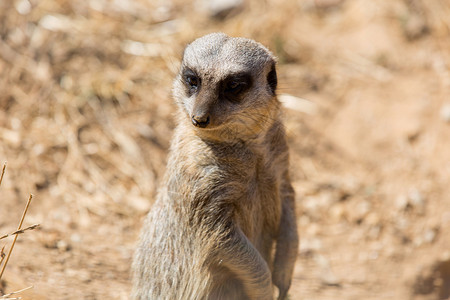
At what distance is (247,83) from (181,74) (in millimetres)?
359

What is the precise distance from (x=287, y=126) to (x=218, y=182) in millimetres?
2680

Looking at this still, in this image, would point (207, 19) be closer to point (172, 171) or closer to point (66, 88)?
point (66, 88)

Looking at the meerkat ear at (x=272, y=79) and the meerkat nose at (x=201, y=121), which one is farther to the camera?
the meerkat ear at (x=272, y=79)

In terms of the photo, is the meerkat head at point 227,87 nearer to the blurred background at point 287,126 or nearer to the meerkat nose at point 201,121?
the meerkat nose at point 201,121

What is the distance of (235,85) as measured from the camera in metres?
2.76

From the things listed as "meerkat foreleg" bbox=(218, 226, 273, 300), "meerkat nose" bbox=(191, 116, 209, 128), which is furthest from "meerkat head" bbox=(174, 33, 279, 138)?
"meerkat foreleg" bbox=(218, 226, 273, 300)

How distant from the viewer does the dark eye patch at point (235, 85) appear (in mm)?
2725

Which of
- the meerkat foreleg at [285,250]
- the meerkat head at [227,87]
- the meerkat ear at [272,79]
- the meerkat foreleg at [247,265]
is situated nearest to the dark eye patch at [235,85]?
the meerkat head at [227,87]

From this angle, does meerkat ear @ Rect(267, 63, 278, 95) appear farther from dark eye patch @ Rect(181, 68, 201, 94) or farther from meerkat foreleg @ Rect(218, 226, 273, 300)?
meerkat foreleg @ Rect(218, 226, 273, 300)

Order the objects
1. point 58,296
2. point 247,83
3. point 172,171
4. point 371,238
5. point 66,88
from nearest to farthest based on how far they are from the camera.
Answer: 1. point 247,83
2. point 172,171
3. point 58,296
4. point 371,238
5. point 66,88

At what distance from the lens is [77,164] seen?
5.04m

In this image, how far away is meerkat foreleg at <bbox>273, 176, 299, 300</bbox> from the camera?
3281mm

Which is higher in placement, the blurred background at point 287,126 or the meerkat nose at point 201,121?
the meerkat nose at point 201,121

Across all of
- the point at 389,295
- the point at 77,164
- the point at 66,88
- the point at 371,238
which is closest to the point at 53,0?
the point at 66,88
